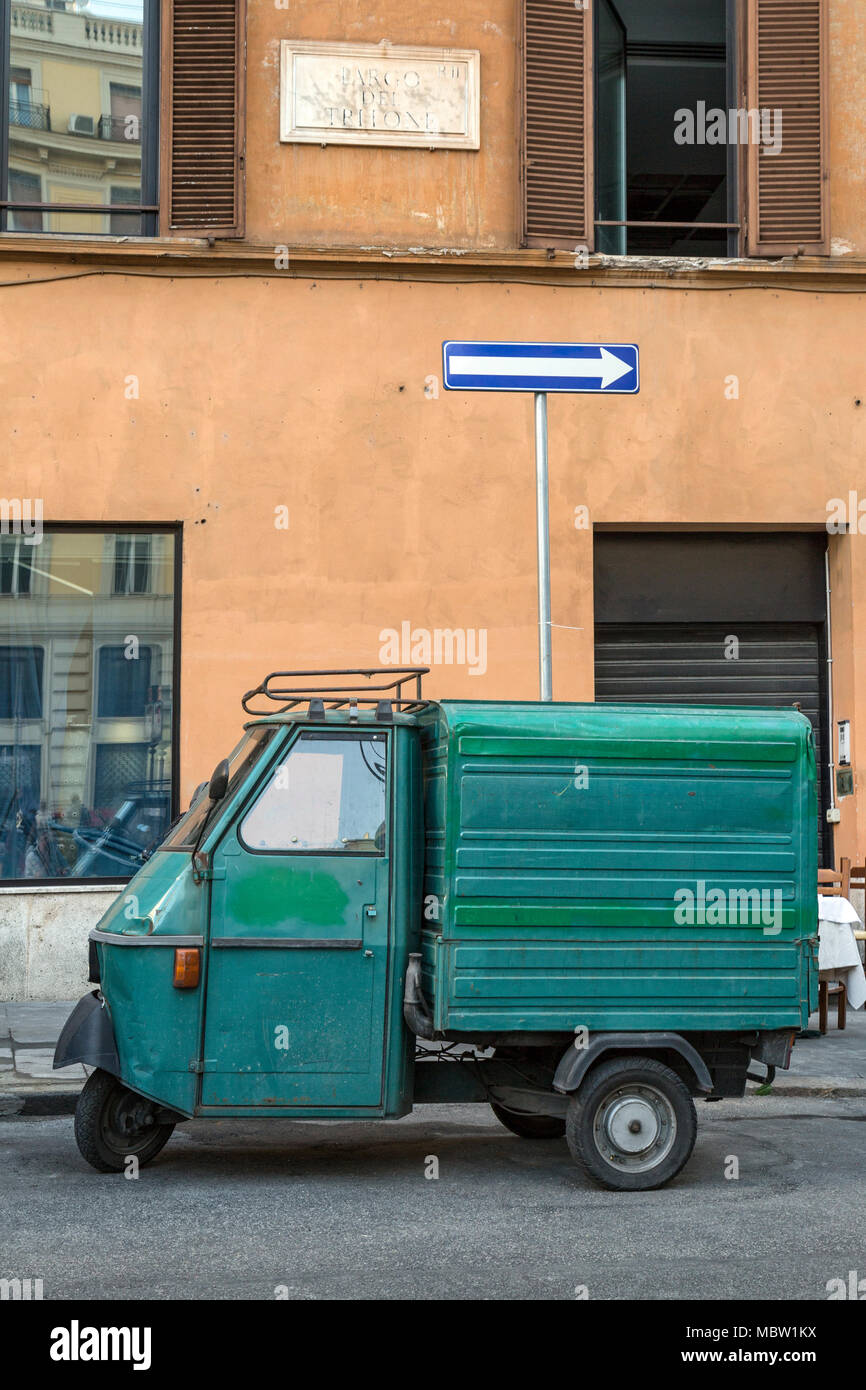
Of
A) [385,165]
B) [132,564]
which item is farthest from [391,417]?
[132,564]

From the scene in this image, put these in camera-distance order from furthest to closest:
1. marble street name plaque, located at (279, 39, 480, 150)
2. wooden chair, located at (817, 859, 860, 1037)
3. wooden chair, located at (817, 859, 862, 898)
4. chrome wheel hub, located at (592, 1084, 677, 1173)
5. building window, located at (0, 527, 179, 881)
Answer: marble street name plaque, located at (279, 39, 480, 150) → building window, located at (0, 527, 179, 881) → wooden chair, located at (817, 859, 862, 898) → wooden chair, located at (817, 859, 860, 1037) → chrome wheel hub, located at (592, 1084, 677, 1173)

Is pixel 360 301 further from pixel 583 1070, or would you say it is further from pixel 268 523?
pixel 583 1070

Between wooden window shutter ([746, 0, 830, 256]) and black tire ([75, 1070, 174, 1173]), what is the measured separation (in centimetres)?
908

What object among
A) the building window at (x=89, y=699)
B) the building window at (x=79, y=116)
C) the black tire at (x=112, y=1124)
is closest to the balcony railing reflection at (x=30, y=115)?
the building window at (x=79, y=116)

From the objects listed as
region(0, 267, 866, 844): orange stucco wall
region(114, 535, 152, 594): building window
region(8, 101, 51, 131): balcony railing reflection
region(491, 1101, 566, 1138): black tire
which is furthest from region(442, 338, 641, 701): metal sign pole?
region(8, 101, 51, 131): balcony railing reflection

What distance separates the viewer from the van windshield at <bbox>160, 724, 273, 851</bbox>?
264 inches

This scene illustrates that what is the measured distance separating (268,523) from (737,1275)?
8005 mm

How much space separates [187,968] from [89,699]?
237 inches

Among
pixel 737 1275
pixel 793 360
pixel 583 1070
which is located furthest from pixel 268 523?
pixel 737 1275

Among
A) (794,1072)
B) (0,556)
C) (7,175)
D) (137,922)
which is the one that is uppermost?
(7,175)

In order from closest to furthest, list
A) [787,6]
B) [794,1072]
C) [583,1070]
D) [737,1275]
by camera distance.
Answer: [737,1275] < [583,1070] < [794,1072] < [787,6]

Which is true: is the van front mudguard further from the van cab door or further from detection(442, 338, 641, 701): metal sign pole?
detection(442, 338, 641, 701): metal sign pole

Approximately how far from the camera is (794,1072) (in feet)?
30.6

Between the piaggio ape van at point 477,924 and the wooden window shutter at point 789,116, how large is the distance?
7430mm
